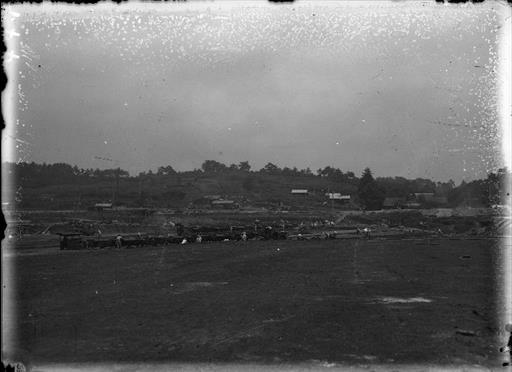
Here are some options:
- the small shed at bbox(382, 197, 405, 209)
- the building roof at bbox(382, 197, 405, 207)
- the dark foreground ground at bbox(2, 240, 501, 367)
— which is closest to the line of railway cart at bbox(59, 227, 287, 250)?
the dark foreground ground at bbox(2, 240, 501, 367)

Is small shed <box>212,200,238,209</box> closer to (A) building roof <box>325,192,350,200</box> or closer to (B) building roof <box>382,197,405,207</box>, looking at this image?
(A) building roof <box>325,192,350,200</box>

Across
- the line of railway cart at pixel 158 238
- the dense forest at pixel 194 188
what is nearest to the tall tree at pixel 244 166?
the dense forest at pixel 194 188

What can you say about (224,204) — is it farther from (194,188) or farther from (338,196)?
(338,196)

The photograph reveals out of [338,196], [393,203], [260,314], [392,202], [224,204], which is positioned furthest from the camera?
[338,196]

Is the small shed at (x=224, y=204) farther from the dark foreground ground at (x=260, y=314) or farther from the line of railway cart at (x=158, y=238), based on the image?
the dark foreground ground at (x=260, y=314)

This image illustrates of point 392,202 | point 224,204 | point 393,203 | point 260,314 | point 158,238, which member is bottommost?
point 158,238

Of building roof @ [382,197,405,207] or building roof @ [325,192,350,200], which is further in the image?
building roof @ [325,192,350,200]

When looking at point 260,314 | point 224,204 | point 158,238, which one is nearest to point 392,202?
point 224,204
